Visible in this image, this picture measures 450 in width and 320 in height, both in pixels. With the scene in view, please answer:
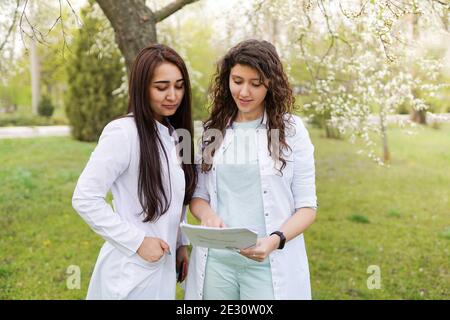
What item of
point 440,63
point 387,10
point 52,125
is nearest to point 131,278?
point 387,10

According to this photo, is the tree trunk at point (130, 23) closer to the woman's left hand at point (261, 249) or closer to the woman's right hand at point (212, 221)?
the woman's right hand at point (212, 221)

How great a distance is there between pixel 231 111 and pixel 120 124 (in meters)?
0.55

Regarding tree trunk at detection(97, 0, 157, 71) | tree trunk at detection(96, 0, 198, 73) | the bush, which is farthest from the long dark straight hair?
the bush

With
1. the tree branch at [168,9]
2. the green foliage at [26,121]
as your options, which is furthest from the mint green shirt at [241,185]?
the green foliage at [26,121]

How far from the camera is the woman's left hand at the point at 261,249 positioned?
1.97 metres

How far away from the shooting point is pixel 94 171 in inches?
76.5

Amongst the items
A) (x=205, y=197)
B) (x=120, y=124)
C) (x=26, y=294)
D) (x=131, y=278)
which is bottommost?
(x=26, y=294)

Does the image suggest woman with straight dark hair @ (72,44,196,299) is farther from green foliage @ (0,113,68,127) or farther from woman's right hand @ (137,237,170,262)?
green foliage @ (0,113,68,127)

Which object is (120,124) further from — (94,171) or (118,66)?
(118,66)

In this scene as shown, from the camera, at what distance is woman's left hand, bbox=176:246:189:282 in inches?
93.6

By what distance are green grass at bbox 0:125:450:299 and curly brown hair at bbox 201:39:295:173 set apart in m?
2.67

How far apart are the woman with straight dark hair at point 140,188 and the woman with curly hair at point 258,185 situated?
0.59 feet

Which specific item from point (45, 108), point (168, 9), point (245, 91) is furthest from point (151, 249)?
point (45, 108)

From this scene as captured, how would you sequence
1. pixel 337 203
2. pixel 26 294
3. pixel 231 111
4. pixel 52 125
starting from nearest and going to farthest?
1. pixel 231 111
2. pixel 26 294
3. pixel 337 203
4. pixel 52 125
